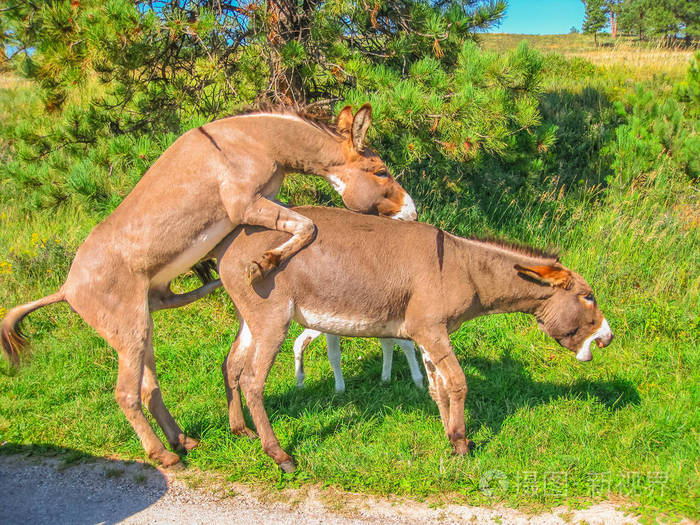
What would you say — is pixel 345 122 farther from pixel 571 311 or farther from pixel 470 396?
pixel 470 396

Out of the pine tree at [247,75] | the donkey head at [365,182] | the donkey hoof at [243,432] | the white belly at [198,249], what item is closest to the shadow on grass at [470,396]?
the donkey hoof at [243,432]

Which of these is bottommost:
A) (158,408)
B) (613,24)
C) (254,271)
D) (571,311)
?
(158,408)

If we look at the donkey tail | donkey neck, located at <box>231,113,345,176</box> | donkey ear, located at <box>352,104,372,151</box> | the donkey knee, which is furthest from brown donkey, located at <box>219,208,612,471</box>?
the donkey tail

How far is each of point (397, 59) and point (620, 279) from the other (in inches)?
146

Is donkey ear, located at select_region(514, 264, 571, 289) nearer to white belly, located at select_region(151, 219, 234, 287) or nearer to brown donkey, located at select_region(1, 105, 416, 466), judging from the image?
brown donkey, located at select_region(1, 105, 416, 466)

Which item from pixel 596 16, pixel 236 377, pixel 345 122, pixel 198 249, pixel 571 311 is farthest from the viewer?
pixel 596 16

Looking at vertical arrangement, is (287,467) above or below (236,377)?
below

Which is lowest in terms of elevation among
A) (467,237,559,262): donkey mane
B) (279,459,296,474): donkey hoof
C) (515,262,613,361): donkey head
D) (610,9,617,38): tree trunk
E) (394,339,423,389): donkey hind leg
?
(279,459,296,474): donkey hoof

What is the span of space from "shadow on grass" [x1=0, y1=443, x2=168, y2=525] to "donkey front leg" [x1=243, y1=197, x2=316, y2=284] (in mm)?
1767

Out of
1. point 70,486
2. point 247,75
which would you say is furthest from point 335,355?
point 247,75

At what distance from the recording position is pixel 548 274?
15.3 ft

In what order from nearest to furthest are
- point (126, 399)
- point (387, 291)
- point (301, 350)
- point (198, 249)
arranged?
point (198, 249) < point (126, 399) < point (387, 291) < point (301, 350)

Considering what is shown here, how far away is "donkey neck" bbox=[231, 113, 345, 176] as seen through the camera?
432cm

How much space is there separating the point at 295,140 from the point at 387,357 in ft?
7.85
